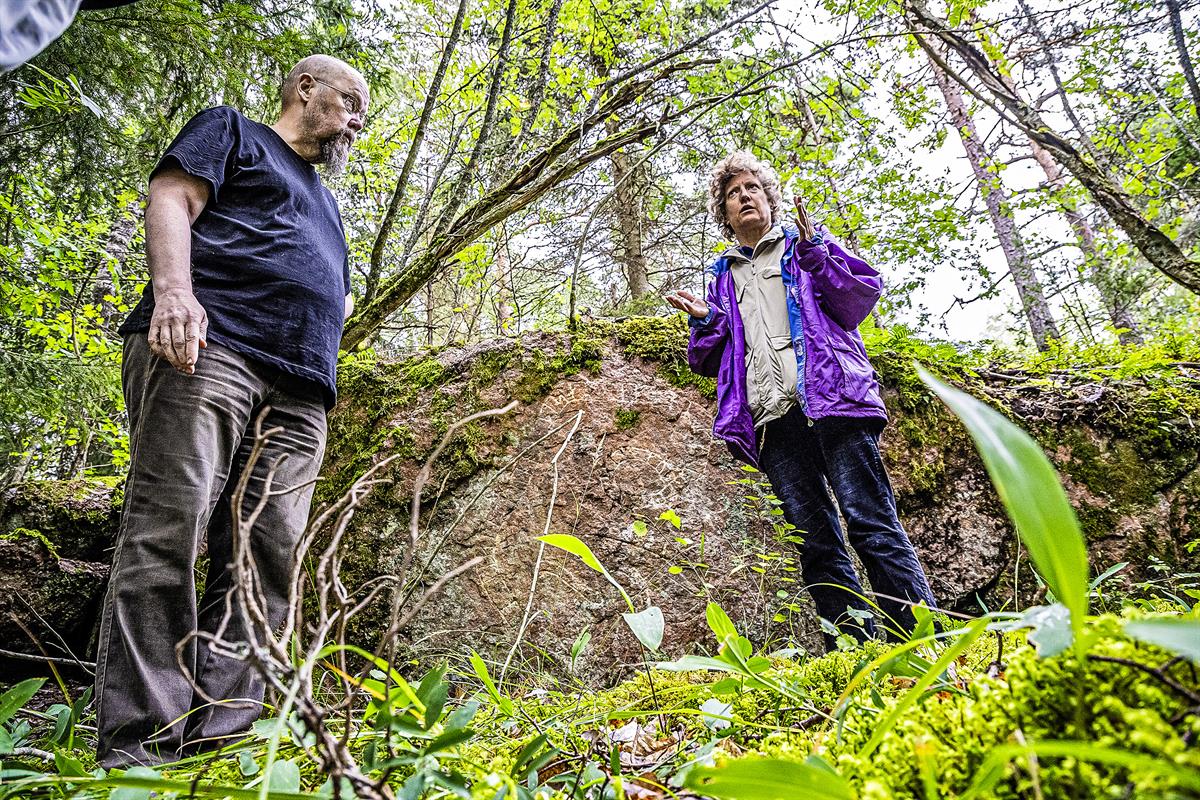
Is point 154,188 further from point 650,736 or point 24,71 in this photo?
point 24,71

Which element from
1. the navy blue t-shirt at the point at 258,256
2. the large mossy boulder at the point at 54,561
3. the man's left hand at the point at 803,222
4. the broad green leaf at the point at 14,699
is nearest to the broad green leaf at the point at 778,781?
the broad green leaf at the point at 14,699

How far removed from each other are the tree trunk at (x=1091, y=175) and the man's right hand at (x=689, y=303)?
278 cm

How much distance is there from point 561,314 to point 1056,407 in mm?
7667

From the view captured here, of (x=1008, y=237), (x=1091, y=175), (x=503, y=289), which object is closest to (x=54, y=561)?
(x=503, y=289)

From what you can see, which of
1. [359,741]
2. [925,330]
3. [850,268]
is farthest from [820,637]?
[925,330]

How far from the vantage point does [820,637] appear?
306 cm

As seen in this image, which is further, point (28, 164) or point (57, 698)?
point (28, 164)

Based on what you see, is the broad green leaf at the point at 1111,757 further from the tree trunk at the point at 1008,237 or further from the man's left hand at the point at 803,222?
the tree trunk at the point at 1008,237

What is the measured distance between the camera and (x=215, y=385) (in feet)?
6.08

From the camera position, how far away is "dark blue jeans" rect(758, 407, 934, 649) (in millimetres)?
2277

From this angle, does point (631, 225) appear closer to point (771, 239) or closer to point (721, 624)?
point (771, 239)

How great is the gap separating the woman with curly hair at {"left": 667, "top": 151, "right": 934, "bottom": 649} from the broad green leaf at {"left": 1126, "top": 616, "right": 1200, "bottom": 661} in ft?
6.38

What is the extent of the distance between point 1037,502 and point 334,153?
2.90 metres

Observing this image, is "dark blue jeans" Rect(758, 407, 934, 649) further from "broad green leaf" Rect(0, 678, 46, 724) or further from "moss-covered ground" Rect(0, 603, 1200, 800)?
"broad green leaf" Rect(0, 678, 46, 724)
